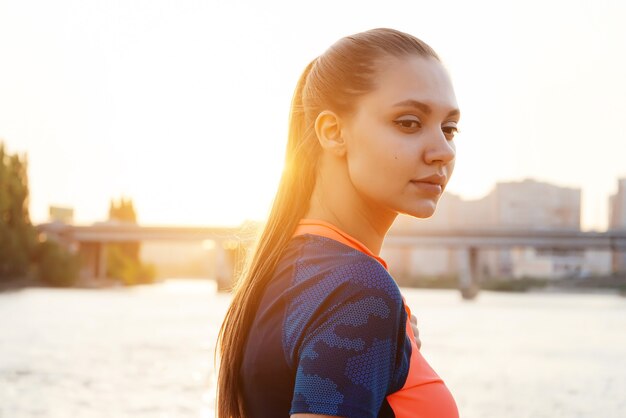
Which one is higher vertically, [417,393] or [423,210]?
[423,210]

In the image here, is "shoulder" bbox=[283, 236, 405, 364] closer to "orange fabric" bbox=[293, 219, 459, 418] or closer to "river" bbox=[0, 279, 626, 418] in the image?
"orange fabric" bbox=[293, 219, 459, 418]

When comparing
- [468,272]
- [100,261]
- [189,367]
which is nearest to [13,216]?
[100,261]

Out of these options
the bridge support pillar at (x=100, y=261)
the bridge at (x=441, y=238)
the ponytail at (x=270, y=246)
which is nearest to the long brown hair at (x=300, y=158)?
the ponytail at (x=270, y=246)

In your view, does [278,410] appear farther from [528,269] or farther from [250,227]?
[528,269]

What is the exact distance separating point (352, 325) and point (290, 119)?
2.06 ft

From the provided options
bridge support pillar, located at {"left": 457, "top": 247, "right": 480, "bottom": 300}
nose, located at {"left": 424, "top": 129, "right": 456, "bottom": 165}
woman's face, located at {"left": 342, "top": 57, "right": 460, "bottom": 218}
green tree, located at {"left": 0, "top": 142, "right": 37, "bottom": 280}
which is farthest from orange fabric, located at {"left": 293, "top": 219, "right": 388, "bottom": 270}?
bridge support pillar, located at {"left": 457, "top": 247, "right": 480, "bottom": 300}

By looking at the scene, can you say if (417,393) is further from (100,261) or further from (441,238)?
(100,261)

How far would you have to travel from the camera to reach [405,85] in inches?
61.2

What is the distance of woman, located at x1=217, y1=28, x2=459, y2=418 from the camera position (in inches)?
51.7

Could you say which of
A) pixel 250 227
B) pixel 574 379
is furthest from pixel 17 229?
pixel 250 227

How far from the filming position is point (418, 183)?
158 centimetres

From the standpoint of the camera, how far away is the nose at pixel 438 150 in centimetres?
157

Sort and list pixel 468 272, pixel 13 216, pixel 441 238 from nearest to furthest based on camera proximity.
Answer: pixel 13 216
pixel 468 272
pixel 441 238

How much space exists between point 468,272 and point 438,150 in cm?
6263
